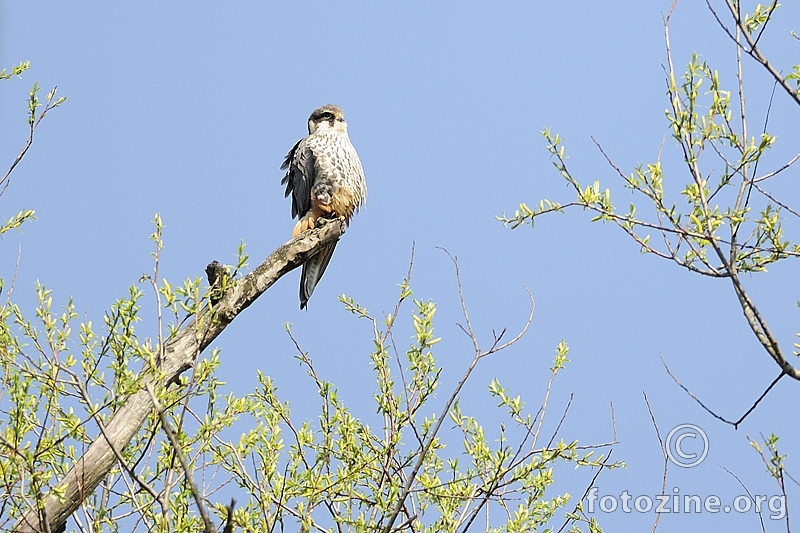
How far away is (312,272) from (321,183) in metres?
0.57

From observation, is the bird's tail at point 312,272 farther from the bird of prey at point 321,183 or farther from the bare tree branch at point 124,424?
the bare tree branch at point 124,424

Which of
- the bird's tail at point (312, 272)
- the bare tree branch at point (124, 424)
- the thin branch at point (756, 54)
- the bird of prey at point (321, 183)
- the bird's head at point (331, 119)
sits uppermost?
the bird's head at point (331, 119)

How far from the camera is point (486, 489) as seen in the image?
128 inches

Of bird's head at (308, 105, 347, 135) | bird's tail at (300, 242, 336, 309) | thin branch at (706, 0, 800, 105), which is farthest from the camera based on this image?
bird's head at (308, 105, 347, 135)

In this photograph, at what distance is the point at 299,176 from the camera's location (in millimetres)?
5629

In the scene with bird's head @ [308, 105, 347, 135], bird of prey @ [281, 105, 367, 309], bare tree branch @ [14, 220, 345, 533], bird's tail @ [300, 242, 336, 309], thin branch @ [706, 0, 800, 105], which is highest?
bird's head @ [308, 105, 347, 135]

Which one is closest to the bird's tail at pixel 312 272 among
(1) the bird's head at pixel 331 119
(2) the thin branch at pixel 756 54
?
(1) the bird's head at pixel 331 119

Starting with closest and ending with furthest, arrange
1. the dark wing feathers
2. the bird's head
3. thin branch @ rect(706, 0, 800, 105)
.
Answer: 1. thin branch @ rect(706, 0, 800, 105)
2. the dark wing feathers
3. the bird's head

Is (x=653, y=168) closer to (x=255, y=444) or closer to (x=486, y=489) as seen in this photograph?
(x=486, y=489)

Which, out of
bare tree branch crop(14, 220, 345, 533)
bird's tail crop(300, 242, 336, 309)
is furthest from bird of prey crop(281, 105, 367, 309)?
bare tree branch crop(14, 220, 345, 533)

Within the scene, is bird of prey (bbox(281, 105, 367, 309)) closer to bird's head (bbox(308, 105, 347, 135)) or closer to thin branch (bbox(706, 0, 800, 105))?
bird's head (bbox(308, 105, 347, 135))

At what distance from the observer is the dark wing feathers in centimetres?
556

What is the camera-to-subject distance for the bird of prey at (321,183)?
5379 millimetres

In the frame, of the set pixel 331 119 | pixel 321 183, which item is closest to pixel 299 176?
pixel 321 183
